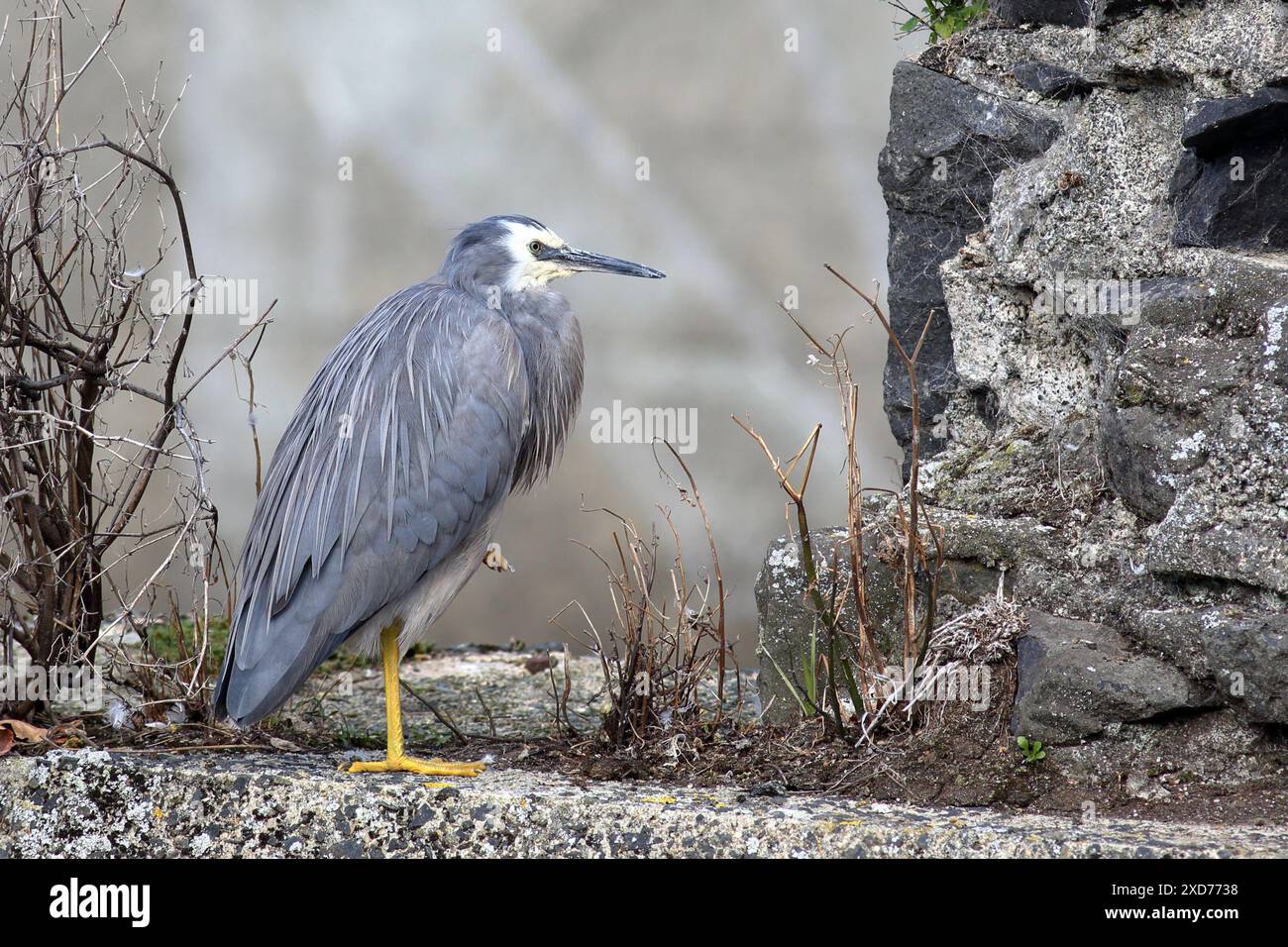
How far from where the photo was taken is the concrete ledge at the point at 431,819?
9.21 ft

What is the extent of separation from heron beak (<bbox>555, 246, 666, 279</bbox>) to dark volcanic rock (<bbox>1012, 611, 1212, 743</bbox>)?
1.60 metres

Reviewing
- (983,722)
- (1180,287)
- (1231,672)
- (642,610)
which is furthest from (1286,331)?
(642,610)

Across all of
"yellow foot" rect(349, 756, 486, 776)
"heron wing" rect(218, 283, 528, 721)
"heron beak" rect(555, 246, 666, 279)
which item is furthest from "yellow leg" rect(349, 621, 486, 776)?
"heron beak" rect(555, 246, 666, 279)

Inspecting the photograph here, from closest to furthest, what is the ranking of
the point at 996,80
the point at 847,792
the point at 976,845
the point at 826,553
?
the point at 976,845 < the point at 847,792 < the point at 826,553 < the point at 996,80

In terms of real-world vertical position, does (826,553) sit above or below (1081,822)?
above

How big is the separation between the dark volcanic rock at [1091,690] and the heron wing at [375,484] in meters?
1.55

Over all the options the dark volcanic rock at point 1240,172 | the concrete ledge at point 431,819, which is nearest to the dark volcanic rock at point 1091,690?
the concrete ledge at point 431,819

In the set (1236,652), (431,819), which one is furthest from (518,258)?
(1236,652)

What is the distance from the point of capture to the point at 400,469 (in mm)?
3602

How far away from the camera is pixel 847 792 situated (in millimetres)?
3117

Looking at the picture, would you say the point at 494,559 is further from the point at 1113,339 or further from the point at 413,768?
the point at 1113,339

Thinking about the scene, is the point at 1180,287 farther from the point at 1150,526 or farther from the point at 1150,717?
the point at 1150,717

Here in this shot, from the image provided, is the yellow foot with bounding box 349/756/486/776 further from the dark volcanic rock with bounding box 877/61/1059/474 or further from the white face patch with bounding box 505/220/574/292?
the dark volcanic rock with bounding box 877/61/1059/474

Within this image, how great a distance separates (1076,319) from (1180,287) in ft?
1.32
